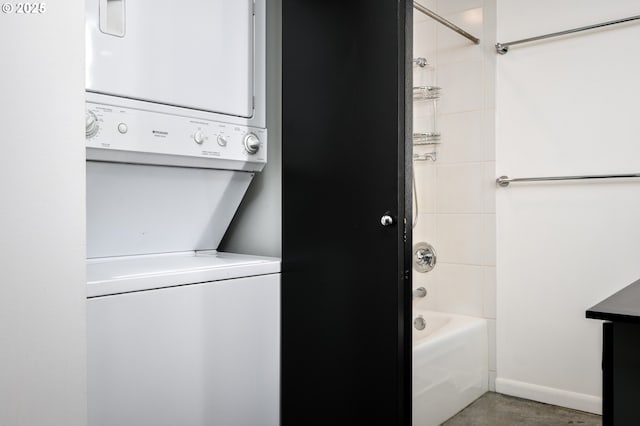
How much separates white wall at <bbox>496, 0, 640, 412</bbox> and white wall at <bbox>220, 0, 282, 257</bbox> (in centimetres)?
141

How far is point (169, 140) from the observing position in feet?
4.92

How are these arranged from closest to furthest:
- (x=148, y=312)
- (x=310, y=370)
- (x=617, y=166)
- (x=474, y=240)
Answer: (x=148, y=312) < (x=310, y=370) < (x=617, y=166) < (x=474, y=240)

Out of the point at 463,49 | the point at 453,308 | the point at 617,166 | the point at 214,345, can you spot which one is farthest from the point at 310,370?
the point at 463,49

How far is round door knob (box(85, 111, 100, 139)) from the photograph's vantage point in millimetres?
1313

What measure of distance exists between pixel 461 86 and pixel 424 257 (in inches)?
36.6

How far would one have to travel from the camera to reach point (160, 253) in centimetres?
170

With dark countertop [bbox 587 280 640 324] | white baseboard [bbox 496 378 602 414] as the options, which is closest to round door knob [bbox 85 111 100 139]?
dark countertop [bbox 587 280 640 324]

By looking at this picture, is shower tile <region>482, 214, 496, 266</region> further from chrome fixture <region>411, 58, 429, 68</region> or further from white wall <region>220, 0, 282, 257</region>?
white wall <region>220, 0, 282, 257</region>

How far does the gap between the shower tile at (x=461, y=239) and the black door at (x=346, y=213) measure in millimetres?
1358

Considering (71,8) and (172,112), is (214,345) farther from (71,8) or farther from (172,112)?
(71,8)

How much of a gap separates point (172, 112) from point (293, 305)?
698mm

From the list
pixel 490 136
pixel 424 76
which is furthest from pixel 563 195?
pixel 424 76

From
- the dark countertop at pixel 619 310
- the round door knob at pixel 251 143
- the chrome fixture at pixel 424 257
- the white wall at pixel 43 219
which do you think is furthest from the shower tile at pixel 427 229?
the white wall at pixel 43 219

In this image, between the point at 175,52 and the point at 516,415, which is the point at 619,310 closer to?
the point at 175,52
